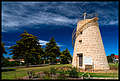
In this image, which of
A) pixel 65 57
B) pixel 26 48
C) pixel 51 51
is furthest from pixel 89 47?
pixel 65 57

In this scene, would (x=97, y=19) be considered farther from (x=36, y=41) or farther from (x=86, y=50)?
(x=36, y=41)

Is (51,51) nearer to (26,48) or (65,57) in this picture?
(65,57)

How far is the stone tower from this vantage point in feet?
52.8

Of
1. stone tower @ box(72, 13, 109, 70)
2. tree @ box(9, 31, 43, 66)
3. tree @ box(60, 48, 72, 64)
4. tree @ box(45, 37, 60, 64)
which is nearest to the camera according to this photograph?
stone tower @ box(72, 13, 109, 70)

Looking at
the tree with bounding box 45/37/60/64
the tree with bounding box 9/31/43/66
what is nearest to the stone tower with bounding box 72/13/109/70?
the tree with bounding box 9/31/43/66

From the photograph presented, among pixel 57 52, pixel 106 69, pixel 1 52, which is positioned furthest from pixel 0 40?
pixel 57 52

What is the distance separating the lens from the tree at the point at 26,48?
21391mm

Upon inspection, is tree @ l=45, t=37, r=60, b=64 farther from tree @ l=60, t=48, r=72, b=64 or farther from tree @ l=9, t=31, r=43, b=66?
tree @ l=9, t=31, r=43, b=66

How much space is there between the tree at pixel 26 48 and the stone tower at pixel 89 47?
9.89 meters

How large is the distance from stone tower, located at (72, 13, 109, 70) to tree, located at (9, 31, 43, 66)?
9.89 meters

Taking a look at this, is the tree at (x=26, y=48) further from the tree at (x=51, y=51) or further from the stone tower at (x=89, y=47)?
the tree at (x=51, y=51)

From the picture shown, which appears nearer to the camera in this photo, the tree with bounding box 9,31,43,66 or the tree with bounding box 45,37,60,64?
the tree with bounding box 9,31,43,66

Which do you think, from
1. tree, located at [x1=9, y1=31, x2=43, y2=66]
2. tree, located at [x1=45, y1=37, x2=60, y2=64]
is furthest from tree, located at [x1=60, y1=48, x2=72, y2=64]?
tree, located at [x1=9, y1=31, x2=43, y2=66]

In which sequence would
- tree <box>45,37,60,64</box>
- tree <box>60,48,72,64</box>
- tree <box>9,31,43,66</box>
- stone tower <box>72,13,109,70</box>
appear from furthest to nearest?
tree <box>60,48,72,64</box> < tree <box>45,37,60,64</box> < tree <box>9,31,43,66</box> < stone tower <box>72,13,109,70</box>
